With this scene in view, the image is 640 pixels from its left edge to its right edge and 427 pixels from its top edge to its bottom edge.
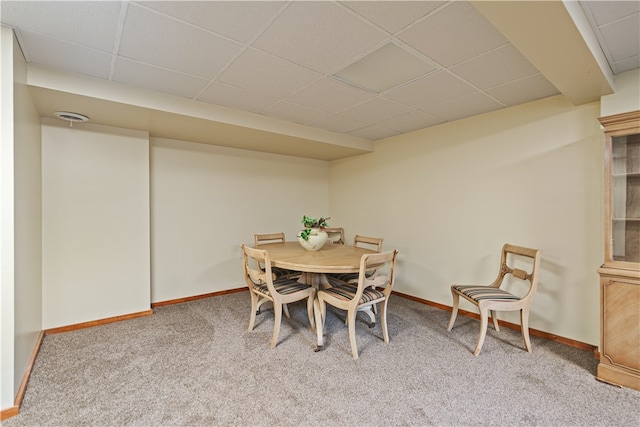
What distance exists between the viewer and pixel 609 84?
2.09 metres

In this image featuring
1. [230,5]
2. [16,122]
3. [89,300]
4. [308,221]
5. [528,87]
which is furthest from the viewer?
[308,221]

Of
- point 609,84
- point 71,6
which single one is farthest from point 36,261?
point 609,84

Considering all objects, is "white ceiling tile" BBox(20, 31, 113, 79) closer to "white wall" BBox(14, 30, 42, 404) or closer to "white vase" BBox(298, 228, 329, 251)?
"white wall" BBox(14, 30, 42, 404)

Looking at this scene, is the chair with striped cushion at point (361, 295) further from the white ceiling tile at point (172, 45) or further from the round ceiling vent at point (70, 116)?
the round ceiling vent at point (70, 116)

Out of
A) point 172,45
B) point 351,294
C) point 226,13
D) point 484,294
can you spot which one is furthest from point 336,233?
point 226,13

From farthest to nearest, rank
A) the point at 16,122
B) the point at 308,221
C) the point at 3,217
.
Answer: the point at 308,221, the point at 16,122, the point at 3,217

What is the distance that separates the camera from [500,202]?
3.03 m

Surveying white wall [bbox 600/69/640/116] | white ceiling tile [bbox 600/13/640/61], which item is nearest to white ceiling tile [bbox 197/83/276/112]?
white ceiling tile [bbox 600/13/640/61]

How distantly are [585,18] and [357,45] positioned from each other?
1251 millimetres

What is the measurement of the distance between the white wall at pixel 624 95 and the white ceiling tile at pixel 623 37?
293 millimetres

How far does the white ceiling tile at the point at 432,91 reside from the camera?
235cm

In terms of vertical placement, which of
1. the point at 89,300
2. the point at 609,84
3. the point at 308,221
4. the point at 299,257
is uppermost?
the point at 609,84

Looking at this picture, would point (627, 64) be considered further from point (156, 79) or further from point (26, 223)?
point (26, 223)

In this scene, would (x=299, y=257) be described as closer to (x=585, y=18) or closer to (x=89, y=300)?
(x=89, y=300)
